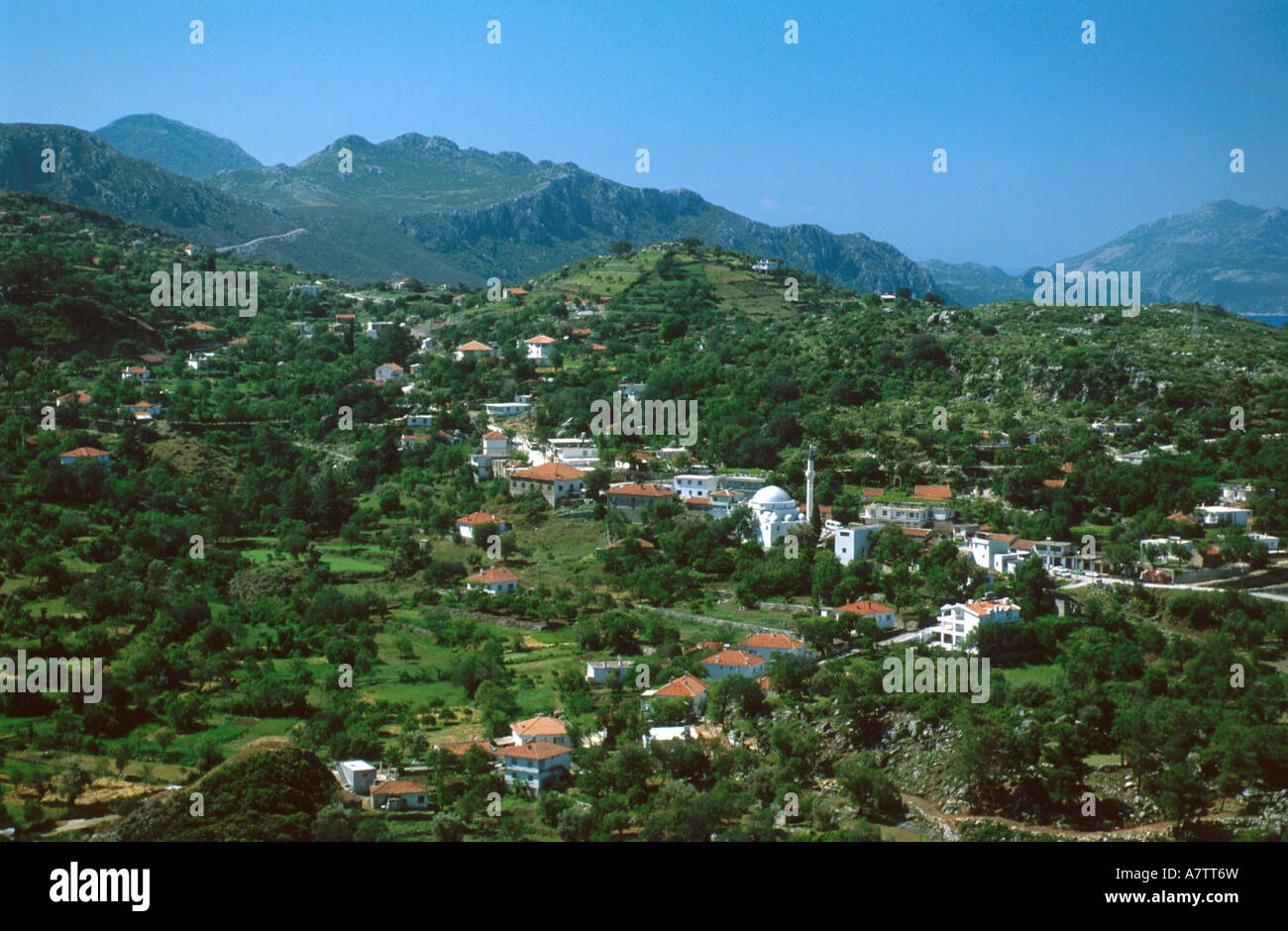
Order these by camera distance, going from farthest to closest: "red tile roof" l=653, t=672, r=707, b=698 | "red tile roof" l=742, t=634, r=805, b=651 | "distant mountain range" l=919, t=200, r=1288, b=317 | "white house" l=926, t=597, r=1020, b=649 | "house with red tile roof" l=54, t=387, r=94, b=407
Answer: "distant mountain range" l=919, t=200, r=1288, b=317 → "house with red tile roof" l=54, t=387, r=94, b=407 → "red tile roof" l=742, t=634, r=805, b=651 → "white house" l=926, t=597, r=1020, b=649 → "red tile roof" l=653, t=672, r=707, b=698

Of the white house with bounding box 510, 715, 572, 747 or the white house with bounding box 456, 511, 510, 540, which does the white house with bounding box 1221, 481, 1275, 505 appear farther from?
the white house with bounding box 510, 715, 572, 747

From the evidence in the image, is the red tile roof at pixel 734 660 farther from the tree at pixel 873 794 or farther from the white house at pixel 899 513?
the white house at pixel 899 513

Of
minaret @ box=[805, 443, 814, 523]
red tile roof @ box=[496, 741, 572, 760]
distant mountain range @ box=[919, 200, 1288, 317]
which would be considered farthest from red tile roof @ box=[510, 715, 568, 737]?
distant mountain range @ box=[919, 200, 1288, 317]

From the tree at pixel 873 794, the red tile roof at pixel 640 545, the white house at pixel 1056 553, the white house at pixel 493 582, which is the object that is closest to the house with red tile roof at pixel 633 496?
the red tile roof at pixel 640 545

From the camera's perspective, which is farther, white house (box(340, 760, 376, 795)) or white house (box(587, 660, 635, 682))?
white house (box(587, 660, 635, 682))

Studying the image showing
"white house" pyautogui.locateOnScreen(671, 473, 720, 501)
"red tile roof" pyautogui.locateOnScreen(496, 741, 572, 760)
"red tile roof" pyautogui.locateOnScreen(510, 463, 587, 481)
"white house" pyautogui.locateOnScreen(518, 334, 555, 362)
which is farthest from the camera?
"white house" pyautogui.locateOnScreen(518, 334, 555, 362)
